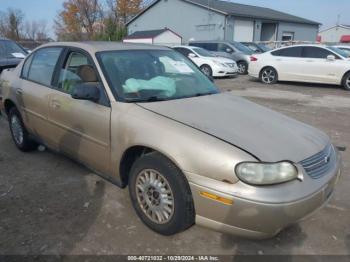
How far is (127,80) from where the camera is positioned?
347 cm

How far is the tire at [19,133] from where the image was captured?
4898mm

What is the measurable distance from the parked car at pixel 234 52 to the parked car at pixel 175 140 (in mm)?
13253

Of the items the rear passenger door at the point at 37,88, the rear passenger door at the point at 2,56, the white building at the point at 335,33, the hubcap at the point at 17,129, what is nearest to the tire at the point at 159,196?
the rear passenger door at the point at 37,88

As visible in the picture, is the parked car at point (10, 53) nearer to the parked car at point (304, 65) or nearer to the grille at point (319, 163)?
the grille at point (319, 163)

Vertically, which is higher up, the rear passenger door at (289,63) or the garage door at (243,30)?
the garage door at (243,30)

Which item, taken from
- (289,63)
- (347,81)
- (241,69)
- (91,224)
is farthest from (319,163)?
(241,69)

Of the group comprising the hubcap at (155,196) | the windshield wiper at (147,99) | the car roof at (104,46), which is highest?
the car roof at (104,46)

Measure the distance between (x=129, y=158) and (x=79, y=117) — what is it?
0.77 m

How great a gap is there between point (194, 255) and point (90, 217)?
1123 mm

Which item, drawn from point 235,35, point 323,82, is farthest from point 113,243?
point 235,35

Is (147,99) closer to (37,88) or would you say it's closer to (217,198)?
(217,198)

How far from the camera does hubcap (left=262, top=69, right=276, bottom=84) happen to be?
13.4m

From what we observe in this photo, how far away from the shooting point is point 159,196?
293cm

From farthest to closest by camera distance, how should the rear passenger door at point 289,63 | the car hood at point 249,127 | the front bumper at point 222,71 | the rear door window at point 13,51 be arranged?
the front bumper at point 222,71 → the rear passenger door at point 289,63 → the rear door window at point 13,51 → the car hood at point 249,127
